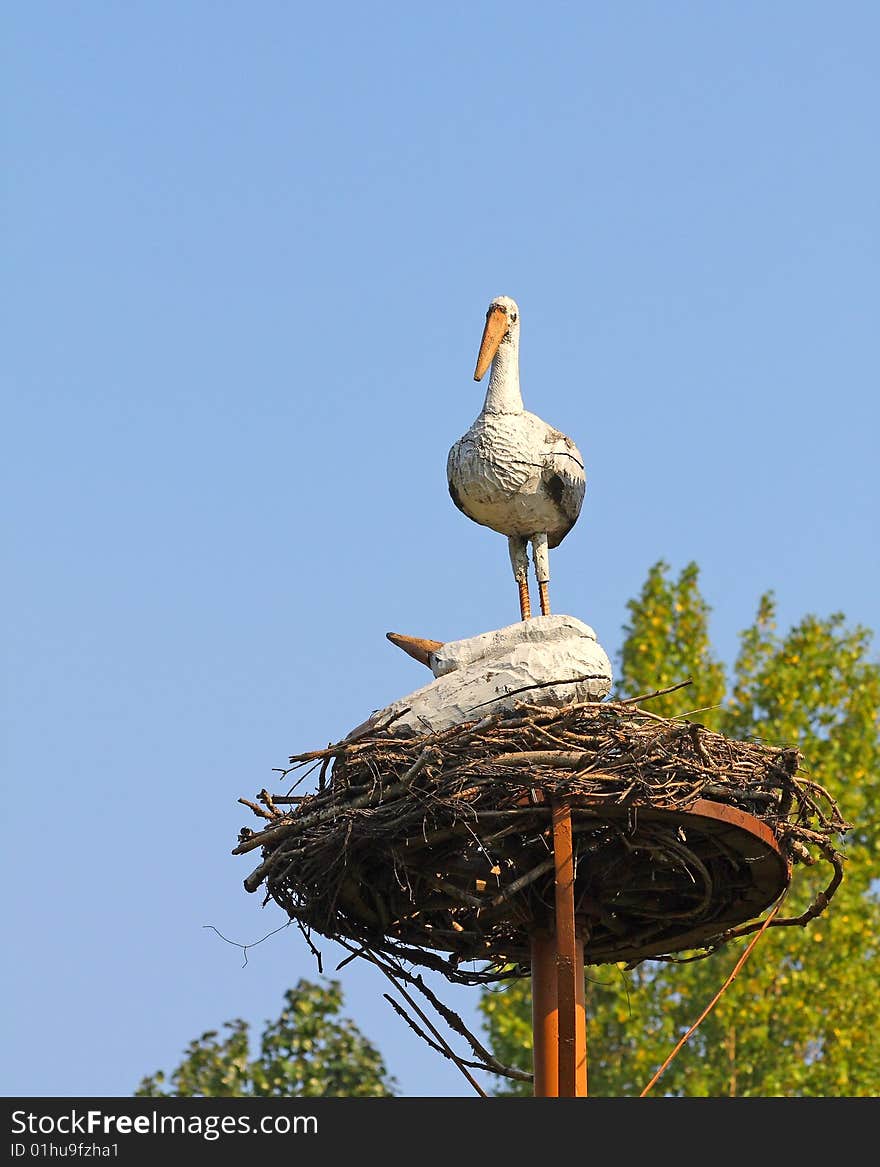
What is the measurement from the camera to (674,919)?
9.29 metres

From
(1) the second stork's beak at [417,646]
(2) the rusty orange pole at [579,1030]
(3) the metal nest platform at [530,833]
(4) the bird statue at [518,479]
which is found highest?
(4) the bird statue at [518,479]

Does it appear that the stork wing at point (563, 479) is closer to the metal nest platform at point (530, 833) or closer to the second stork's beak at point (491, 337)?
the second stork's beak at point (491, 337)

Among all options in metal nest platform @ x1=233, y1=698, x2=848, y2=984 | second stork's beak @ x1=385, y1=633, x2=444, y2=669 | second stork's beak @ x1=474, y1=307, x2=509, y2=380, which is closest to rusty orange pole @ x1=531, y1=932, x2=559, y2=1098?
metal nest platform @ x1=233, y1=698, x2=848, y2=984

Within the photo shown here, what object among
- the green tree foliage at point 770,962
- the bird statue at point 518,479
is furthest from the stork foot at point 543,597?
the green tree foliage at point 770,962

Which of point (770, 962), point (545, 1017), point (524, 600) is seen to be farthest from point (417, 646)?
point (770, 962)

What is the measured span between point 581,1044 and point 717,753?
1346 millimetres

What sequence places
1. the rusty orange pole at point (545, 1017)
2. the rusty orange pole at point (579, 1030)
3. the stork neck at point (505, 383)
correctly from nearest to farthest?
the rusty orange pole at point (579, 1030)
the rusty orange pole at point (545, 1017)
the stork neck at point (505, 383)

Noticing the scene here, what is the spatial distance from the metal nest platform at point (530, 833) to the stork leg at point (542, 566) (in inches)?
48.7

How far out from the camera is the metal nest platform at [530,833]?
8.20 meters

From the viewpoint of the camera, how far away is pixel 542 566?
9750 mm

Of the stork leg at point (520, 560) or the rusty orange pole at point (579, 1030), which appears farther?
the stork leg at point (520, 560)
